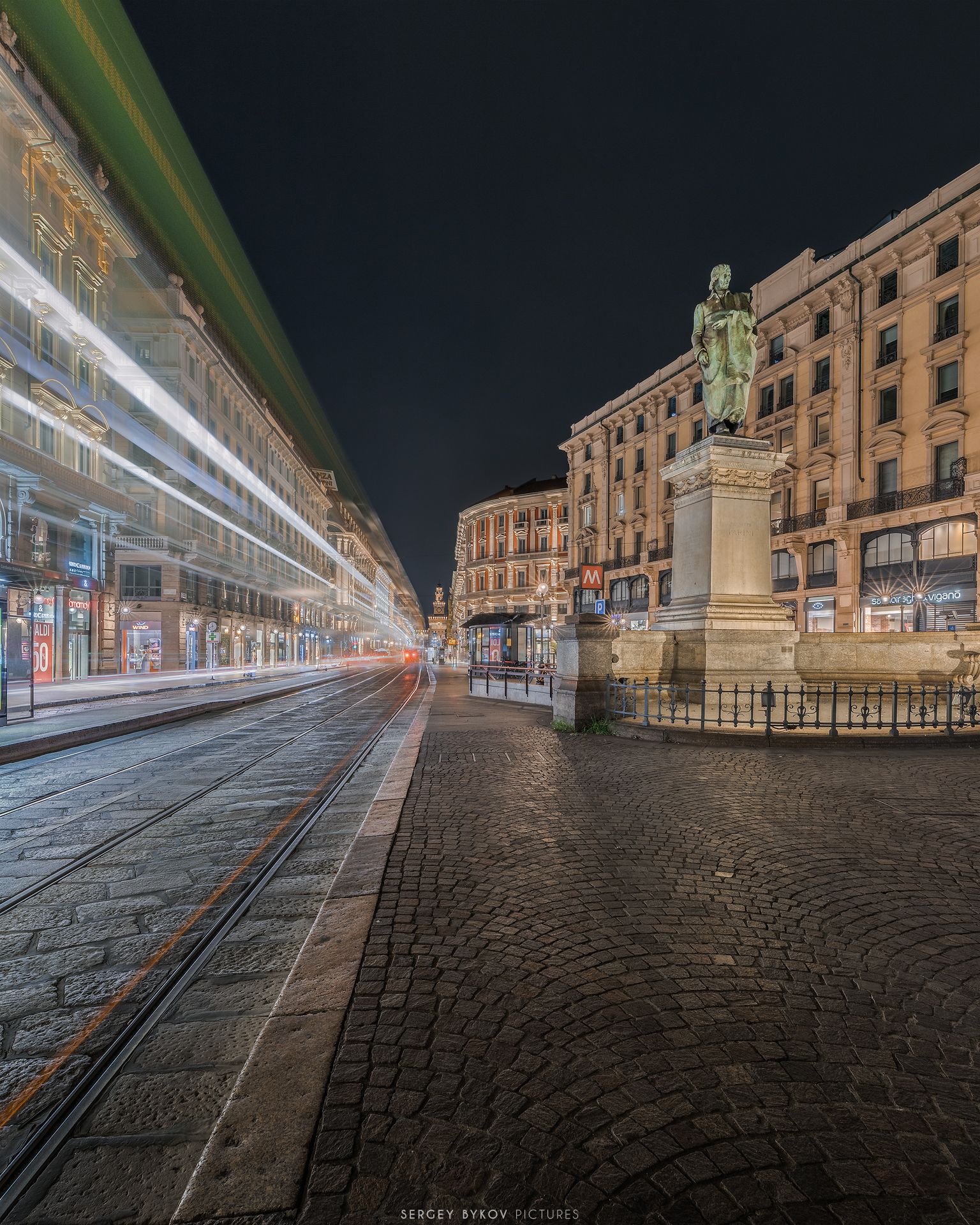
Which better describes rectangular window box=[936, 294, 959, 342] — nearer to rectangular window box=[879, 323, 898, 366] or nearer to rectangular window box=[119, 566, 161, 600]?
rectangular window box=[879, 323, 898, 366]

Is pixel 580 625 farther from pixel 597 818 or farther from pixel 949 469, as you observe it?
pixel 949 469

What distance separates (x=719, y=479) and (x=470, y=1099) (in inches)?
472

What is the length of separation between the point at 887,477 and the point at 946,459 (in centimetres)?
264

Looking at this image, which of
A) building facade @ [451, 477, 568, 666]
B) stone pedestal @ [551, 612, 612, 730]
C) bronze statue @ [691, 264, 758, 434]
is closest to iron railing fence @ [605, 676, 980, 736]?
stone pedestal @ [551, 612, 612, 730]

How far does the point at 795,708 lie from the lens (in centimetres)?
1170

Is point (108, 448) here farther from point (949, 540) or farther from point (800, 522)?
point (949, 540)

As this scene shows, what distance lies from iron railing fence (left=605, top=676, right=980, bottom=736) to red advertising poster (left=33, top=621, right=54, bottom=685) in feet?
84.6

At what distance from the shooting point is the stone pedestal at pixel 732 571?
11.8 m

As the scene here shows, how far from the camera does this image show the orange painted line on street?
2.27 metres

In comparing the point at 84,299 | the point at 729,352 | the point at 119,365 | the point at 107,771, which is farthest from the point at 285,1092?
the point at 119,365

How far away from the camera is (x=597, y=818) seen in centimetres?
577

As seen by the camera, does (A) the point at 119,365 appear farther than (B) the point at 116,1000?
Yes

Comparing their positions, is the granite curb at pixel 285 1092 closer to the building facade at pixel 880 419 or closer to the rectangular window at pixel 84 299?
the building facade at pixel 880 419

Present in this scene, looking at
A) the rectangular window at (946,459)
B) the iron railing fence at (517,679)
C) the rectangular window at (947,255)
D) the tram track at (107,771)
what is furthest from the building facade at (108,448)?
the rectangular window at (947,255)
